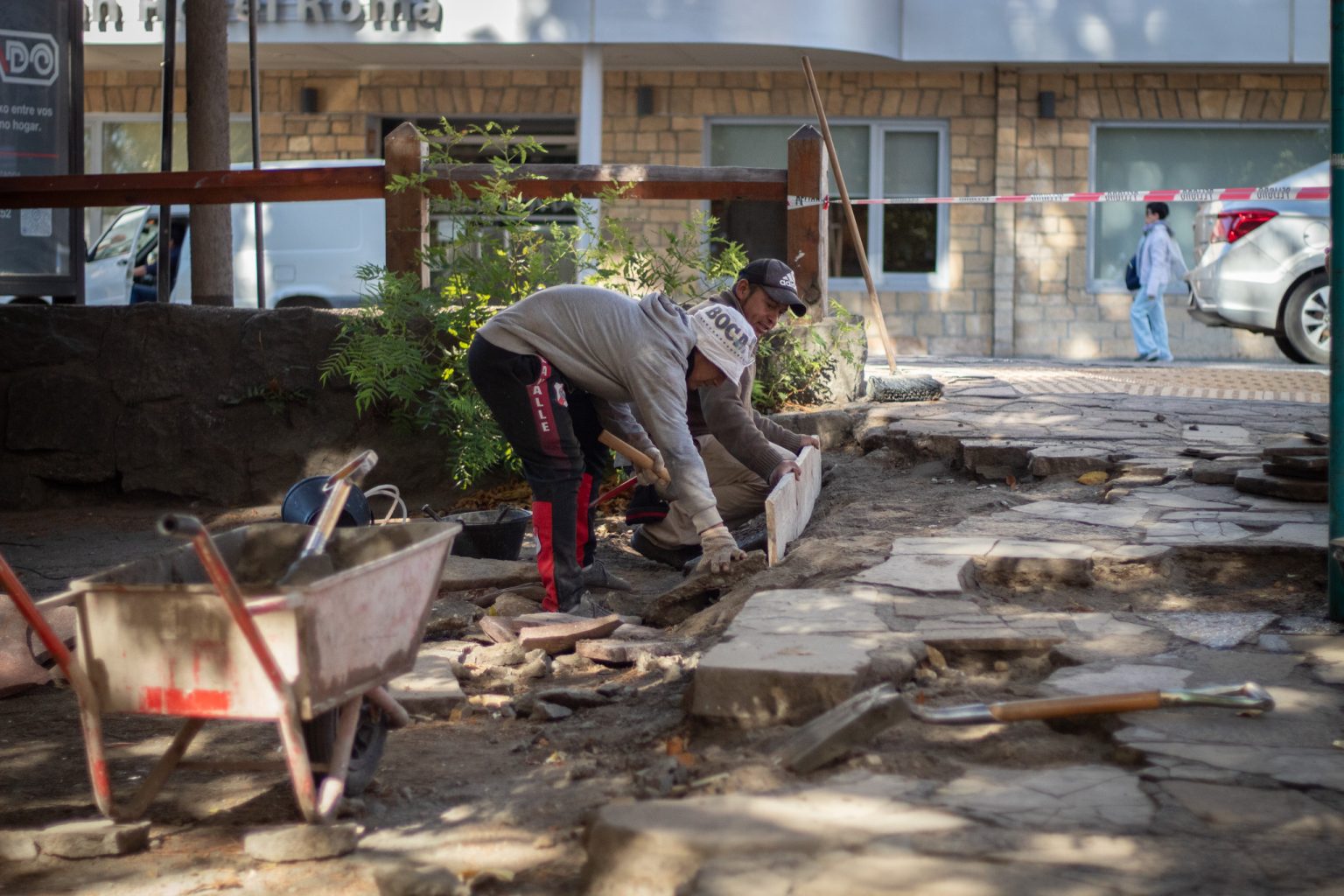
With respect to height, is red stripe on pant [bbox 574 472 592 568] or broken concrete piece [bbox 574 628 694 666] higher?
red stripe on pant [bbox 574 472 592 568]

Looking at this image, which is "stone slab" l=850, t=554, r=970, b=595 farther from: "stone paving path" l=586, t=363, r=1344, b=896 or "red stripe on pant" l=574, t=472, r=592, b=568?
"red stripe on pant" l=574, t=472, r=592, b=568

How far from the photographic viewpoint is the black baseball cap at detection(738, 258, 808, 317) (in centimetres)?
529

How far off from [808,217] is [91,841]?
530 centimetres

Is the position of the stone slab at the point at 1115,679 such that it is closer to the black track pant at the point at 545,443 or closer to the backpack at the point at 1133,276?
the black track pant at the point at 545,443

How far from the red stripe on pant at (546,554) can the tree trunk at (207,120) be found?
4075mm

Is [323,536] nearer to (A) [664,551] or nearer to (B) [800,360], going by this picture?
(A) [664,551]

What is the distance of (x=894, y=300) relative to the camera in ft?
52.3

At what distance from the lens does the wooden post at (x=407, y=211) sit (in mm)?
7402

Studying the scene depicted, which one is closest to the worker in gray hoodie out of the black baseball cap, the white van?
the black baseball cap

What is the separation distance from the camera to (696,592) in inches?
196

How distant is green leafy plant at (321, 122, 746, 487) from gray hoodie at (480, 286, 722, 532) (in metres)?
1.84

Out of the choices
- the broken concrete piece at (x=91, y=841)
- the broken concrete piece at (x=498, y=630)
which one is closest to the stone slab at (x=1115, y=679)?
the broken concrete piece at (x=498, y=630)

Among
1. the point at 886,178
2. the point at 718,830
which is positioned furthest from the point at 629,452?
the point at 886,178

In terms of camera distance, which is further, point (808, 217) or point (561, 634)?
point (808, 217)
